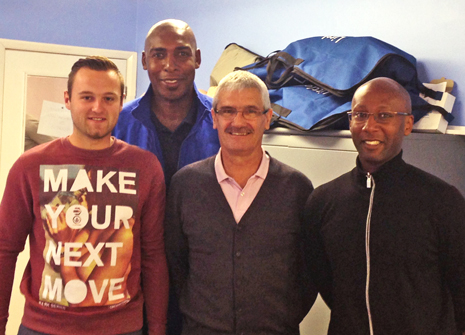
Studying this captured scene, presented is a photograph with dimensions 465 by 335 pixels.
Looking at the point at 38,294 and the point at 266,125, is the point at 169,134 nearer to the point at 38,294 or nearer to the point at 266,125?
the point at 266,125

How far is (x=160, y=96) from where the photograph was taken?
1.83 m

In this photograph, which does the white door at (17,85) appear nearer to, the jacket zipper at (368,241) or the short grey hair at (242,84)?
the short grey hair at (242,84)

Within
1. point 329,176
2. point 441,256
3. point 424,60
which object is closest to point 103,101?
point 329,176

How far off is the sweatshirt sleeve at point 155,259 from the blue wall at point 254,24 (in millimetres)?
1186

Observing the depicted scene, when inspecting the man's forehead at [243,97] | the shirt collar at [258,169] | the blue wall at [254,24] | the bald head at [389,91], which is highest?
the blue wall at [254,24]

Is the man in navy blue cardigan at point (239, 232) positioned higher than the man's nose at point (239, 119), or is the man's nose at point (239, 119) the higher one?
the man's nose at point (239, 119)

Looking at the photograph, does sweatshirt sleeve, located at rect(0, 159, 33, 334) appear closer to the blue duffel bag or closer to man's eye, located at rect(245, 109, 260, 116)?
man's eye, located at rect(245, 109, 260, 116)

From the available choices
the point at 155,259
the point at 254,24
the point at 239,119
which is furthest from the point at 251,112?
the point at 254,24

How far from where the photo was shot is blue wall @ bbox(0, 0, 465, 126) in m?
1.86

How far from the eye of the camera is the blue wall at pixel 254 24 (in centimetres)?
186

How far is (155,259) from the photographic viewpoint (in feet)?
5.02

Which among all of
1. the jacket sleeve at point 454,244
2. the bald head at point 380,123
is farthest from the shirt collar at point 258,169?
the jacket sleeve at point 454,244

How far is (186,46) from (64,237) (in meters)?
0.85

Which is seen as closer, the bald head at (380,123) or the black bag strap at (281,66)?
the bald head at (380,123)
